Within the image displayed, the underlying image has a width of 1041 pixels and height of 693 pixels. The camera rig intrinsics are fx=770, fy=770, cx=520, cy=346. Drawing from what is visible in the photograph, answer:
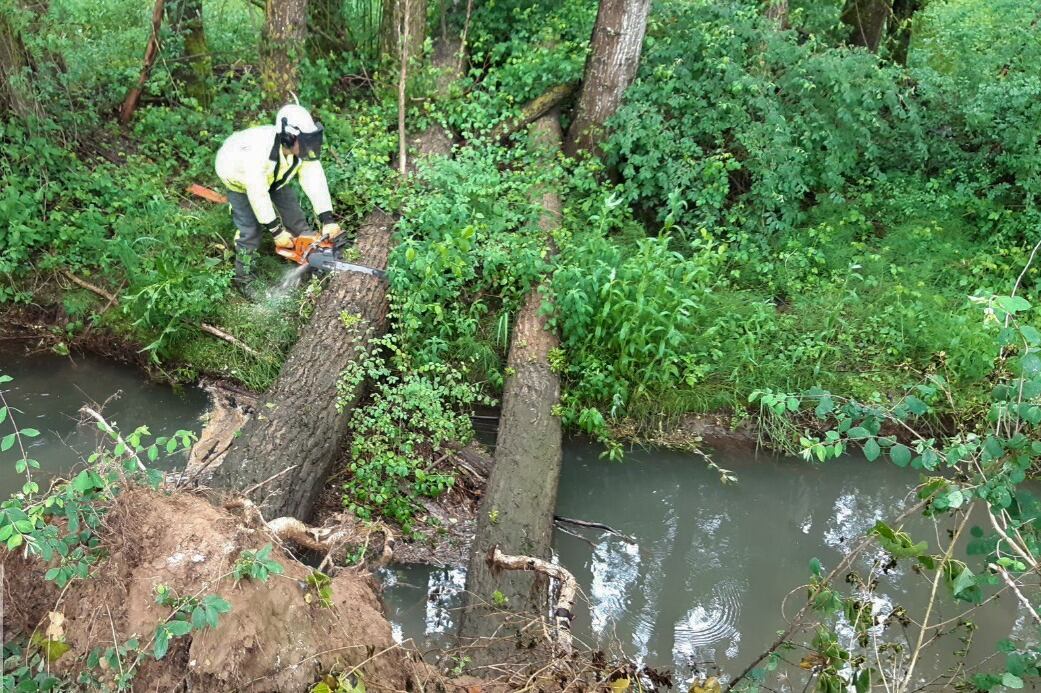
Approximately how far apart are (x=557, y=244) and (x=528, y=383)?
136 cm

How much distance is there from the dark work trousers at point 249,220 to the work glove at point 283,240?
1.07 ft

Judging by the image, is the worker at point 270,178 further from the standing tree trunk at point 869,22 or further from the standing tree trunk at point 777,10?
the standing tree trunk at point 869,22

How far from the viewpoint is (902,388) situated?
564 centimetres

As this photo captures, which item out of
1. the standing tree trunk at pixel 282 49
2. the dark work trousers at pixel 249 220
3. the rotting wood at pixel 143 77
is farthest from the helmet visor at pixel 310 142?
the rotting wood at pixel 143 77

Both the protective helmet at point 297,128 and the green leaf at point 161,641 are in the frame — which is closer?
the green leaf at point 161,641

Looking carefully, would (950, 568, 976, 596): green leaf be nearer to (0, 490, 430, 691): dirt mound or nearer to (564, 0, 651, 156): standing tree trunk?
(0, 490, 430, 691): dirt mound

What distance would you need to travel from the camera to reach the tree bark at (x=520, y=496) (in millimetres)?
3699

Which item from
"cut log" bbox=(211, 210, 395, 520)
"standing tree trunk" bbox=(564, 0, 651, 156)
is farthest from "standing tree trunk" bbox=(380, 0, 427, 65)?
"cut log" bbox=(211, 210, 395, 520)

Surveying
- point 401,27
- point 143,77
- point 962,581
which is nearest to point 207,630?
point 962,581

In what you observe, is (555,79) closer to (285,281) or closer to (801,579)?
(285,281)

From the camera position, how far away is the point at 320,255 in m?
5.61

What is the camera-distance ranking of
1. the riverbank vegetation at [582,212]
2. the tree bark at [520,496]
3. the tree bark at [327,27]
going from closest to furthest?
the tree bark at [520,496] < the riverbank vegetation at [582,212] < the tree bark at [327,27]

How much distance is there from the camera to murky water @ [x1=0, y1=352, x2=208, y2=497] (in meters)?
5.09

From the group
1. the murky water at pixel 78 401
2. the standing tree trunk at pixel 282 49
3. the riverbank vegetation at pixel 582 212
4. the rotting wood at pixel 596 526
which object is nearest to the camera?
the rotting wood at pixel 596 526
